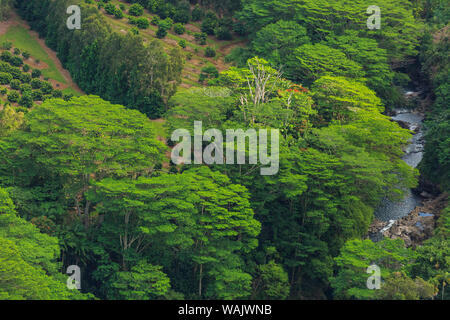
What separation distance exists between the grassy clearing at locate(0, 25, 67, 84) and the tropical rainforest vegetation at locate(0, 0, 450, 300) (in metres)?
2.81

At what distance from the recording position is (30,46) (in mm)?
108688

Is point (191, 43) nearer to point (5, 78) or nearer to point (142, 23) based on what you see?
point (142, 23)

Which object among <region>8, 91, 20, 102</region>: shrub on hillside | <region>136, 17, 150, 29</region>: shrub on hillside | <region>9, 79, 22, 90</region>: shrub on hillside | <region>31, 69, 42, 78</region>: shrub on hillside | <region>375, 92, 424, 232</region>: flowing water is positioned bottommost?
<region>375, 92, 424, 232</region>: flowing water

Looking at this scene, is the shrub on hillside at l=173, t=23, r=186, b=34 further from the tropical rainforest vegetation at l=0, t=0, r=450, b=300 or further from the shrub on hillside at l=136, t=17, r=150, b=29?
the tropical rainforest vegetation at l=0, t=0, r=450, b=300

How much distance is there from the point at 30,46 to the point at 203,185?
4987cm

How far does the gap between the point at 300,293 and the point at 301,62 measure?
34.1 meters

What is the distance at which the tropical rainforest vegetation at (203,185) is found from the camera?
65438 millimetres

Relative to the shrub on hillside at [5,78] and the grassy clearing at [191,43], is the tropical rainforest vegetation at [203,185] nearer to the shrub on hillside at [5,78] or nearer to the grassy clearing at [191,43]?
the shrub on hillside at [5,78]

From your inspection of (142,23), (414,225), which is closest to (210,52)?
(142,23)

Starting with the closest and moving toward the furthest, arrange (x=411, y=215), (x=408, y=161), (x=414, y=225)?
1. (x=414, y=225)
2. (x=411, y=215)
3. (x=408, y=161)

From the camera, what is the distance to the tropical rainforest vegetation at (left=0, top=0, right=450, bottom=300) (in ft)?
215

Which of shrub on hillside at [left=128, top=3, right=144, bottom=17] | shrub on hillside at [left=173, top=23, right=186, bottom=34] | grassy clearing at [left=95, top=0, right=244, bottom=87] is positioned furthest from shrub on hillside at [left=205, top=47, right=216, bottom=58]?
shrub on hillside at [left=128, top=3, right=144, bottom=17]
